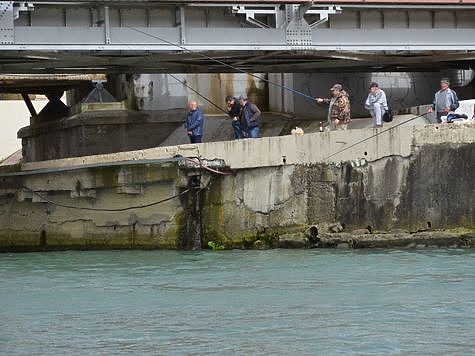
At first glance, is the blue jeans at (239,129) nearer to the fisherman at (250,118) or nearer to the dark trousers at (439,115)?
the fisherman at (250,118)

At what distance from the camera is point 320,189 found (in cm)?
2470

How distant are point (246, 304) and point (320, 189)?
26.7 ft

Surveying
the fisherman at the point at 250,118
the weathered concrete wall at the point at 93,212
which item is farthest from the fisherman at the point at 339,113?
the weathered concrete wall at the point at 93,212

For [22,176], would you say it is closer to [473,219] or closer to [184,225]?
[184,225]

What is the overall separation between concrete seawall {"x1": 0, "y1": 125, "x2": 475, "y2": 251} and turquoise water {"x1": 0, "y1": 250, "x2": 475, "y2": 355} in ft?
4.02

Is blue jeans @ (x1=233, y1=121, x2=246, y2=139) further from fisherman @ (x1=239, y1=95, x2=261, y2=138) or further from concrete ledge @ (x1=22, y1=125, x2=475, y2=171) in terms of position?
concrete ledge @ (x1=22, y1=125, x2=475, y2=171)

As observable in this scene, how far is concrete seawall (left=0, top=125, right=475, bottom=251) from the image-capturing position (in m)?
24.4

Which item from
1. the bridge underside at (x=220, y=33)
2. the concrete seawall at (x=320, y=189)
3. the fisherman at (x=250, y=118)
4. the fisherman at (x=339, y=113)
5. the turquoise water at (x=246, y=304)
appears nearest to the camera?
the turquoise water at (x=246, y=304)

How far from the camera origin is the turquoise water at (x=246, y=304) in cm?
1416

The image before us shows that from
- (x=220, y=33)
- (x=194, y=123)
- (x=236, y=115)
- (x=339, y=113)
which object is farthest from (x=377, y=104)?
(x=194, y=123)

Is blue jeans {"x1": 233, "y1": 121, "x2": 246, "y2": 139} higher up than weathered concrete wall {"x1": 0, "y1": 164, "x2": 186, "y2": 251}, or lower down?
higher up

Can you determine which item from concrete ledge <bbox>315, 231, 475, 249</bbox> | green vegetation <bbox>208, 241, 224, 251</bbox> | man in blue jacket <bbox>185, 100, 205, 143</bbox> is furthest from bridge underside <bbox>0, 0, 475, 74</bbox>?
concrete ledge <bbox>315, 231, 475, 249</bbox>

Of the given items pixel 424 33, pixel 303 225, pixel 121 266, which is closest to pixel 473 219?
pixel 303 225

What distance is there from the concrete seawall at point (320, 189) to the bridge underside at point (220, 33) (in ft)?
8.19
